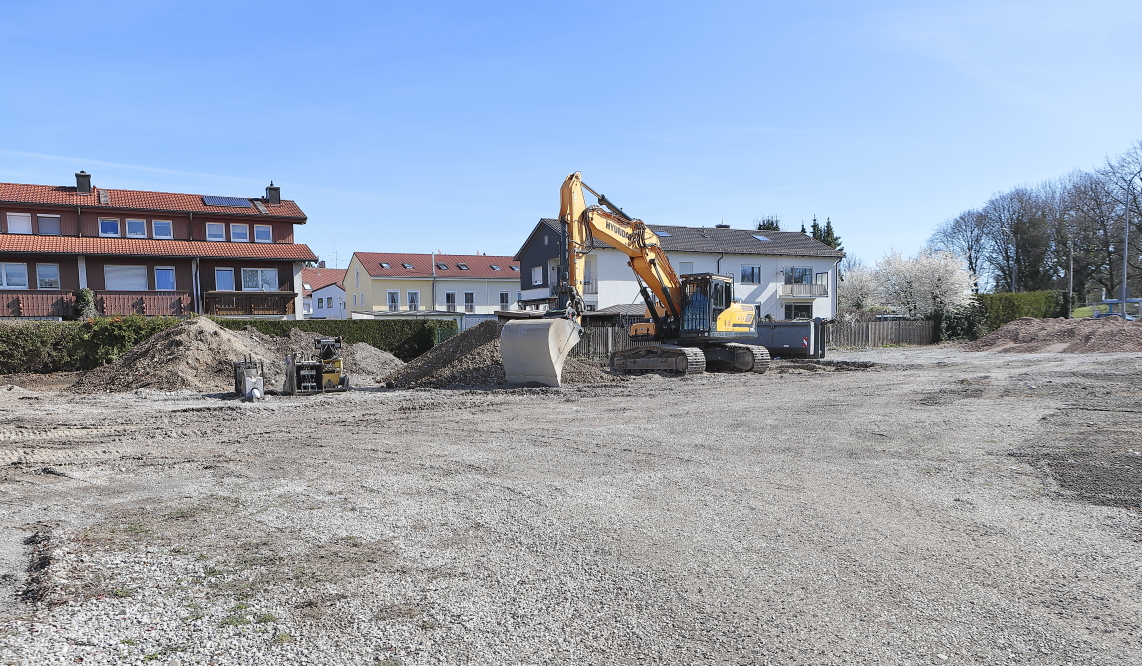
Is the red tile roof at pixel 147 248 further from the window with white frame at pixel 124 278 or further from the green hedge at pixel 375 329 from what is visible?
the green hedge at pixel 375 329

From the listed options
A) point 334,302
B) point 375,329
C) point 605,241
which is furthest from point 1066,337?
point 334,302

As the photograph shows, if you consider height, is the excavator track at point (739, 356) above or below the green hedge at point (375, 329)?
below

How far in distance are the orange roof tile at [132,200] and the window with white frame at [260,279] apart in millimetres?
2918

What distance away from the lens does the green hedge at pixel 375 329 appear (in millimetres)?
28328

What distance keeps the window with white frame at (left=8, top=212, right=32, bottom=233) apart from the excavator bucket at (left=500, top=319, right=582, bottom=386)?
1085 inches

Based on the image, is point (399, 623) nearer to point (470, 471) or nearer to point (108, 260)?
point (470, 471)

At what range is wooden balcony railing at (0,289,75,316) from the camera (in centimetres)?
3152

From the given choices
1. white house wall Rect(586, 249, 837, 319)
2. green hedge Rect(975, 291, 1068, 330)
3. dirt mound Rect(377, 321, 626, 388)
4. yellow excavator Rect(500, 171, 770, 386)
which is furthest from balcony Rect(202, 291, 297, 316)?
green hedge Rect(975, 291, 1068, 330)

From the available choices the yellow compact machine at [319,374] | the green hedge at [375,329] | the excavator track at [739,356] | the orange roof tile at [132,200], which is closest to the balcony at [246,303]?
the orange roof tile at [132,200]

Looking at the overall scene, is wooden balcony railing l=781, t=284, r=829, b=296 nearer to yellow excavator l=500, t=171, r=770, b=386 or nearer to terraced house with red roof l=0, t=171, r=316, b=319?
yellow excavator l=500, t=171, r=770, b=386

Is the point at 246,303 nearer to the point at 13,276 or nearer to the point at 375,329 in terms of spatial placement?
the point at 13,276

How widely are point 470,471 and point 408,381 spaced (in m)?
11.8

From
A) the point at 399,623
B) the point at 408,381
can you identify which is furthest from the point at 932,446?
the point at 408,381

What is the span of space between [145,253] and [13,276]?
5161mm
